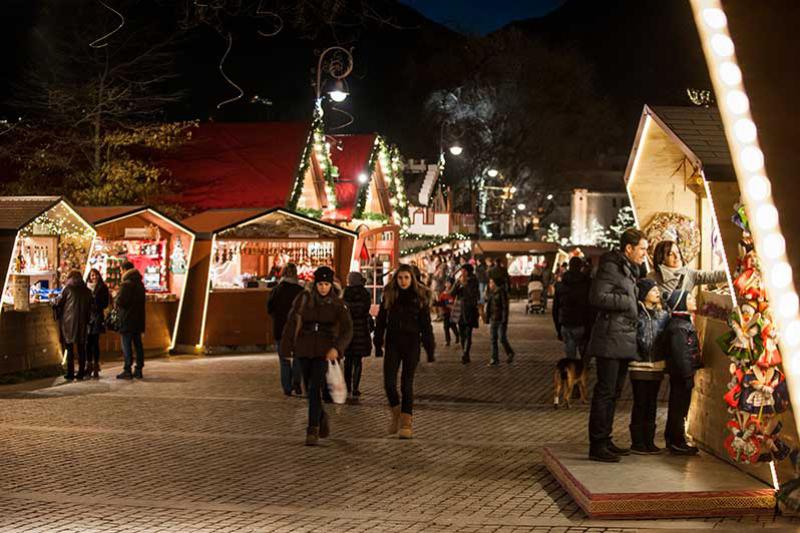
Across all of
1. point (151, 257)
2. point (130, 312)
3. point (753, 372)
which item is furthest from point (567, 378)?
point (151, 257)

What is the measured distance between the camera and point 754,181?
7.27ft

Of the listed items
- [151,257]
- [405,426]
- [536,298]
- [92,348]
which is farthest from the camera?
[536,298]

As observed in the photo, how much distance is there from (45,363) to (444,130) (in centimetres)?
4474

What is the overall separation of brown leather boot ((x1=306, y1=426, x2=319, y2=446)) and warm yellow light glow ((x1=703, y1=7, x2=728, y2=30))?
8.66 metres

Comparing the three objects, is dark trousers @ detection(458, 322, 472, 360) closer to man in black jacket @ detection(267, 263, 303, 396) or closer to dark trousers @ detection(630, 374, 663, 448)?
man in black jacket @ detection(267, 263, 303, 396)

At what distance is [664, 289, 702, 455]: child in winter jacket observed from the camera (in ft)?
29.5

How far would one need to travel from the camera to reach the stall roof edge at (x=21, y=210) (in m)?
16.2

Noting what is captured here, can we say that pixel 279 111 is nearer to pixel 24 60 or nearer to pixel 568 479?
pixel 24 60

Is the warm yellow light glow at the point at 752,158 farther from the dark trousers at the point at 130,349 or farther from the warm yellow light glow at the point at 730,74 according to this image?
the dark trousers at the point at 130,349

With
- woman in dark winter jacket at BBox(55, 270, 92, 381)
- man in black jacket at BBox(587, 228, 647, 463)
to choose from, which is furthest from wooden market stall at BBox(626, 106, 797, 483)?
woman in dark winter jacket at BBox(55, 270, 92, 381)

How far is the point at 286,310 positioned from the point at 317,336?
4136 millimetres

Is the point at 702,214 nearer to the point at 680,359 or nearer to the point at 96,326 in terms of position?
the point at 680,359

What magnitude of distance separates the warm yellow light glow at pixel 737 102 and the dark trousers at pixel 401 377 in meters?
8.95

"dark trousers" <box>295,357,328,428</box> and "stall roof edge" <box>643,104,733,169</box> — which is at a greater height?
"stall roof edge" <box>643,104,733,169</box>
